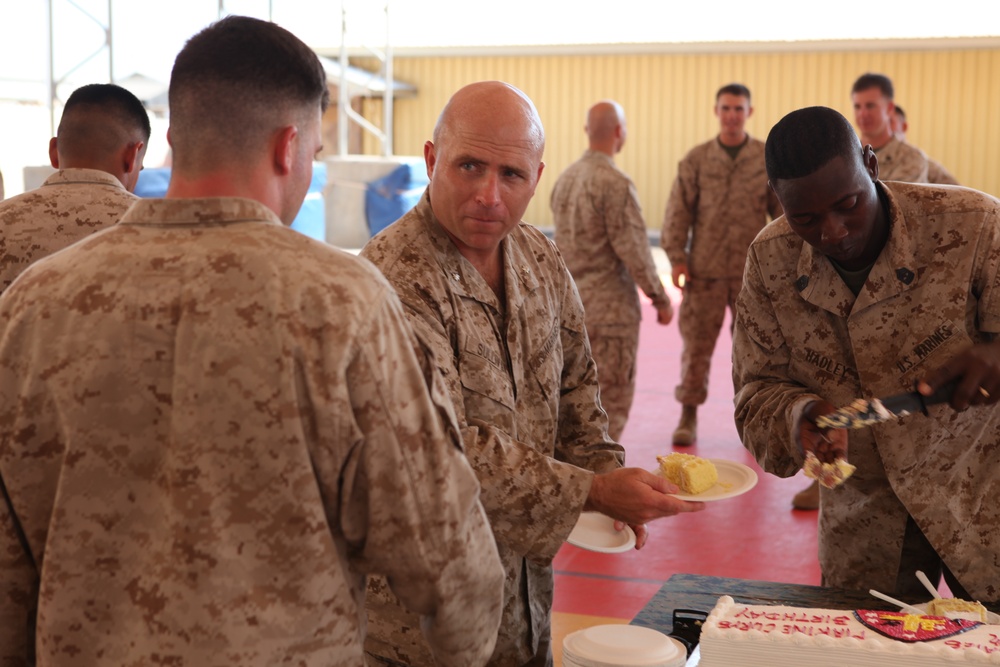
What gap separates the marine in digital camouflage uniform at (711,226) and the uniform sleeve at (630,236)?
1.97 feet

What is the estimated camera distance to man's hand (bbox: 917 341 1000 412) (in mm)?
1960

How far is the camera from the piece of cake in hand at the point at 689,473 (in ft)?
6.91

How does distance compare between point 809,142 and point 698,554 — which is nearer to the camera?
point 809,142

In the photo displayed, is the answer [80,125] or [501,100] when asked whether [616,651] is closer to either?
[501,100]

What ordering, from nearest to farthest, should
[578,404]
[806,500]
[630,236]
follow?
[578,404]
[806,500]
[630,236]

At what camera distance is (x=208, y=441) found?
49.1 inches

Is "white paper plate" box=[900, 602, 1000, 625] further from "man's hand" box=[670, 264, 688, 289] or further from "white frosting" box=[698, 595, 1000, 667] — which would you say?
"man's hand" box=[670, 264, 688, 289]

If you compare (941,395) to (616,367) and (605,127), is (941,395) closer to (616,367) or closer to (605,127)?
(616,367)

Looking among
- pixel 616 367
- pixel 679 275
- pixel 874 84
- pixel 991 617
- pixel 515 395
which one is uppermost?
pixel 874 84

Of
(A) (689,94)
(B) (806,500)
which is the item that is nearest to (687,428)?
(B) (806,500)

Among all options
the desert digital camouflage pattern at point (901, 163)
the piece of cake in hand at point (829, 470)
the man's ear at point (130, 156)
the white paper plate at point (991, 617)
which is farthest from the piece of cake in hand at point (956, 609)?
the desert digital camouflage pattern at point (901, 163)

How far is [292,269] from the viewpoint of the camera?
A: 4.15ft

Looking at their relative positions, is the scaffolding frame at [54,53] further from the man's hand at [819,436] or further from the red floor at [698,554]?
the man's hand at [819,436]

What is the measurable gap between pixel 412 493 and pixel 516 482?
0.59 meters
